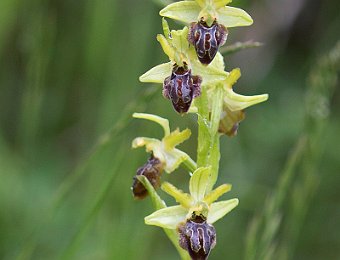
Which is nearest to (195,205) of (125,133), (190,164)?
(190,164)

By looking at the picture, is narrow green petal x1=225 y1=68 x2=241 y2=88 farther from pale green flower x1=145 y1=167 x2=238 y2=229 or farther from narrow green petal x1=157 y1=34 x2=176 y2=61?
pale green flower x1=145 y1=167 x2=238 y2=229

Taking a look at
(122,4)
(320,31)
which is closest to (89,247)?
(122,4)

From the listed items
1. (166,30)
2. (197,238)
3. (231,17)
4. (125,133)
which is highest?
(125,133)

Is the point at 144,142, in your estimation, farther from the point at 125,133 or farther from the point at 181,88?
the point at 125,133

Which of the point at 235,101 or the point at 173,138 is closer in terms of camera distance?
the point at 235,101

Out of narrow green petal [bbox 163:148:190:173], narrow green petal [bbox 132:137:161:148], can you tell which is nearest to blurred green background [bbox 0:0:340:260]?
narrow green petal [bbox 132:137:161:148]

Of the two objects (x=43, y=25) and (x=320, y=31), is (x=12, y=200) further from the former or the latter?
(x=320, y=31)
